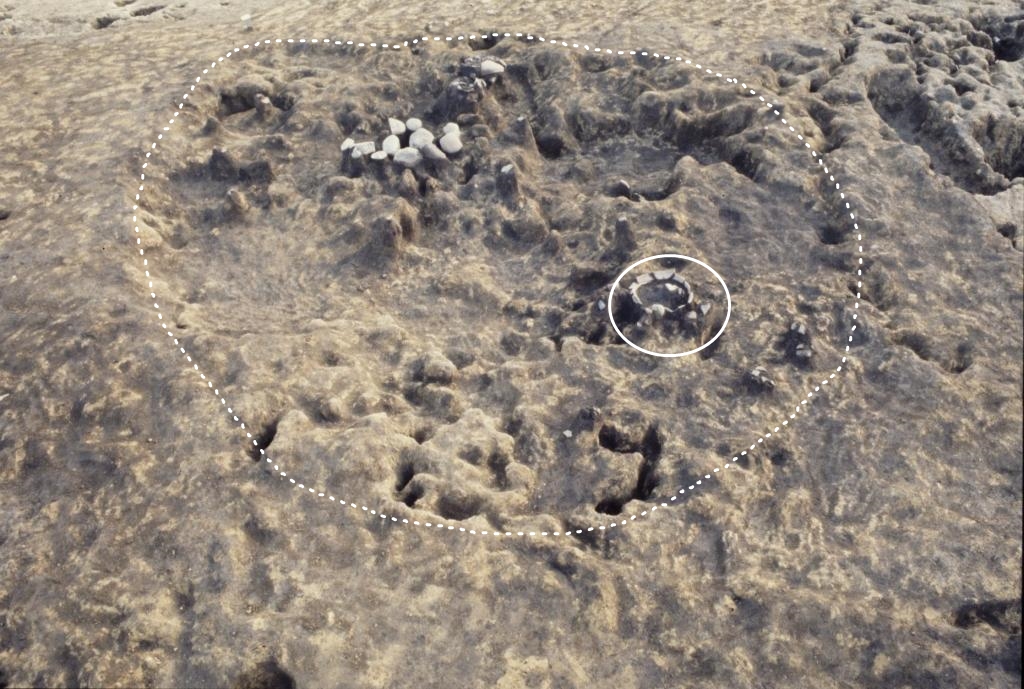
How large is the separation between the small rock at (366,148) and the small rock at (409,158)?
0.22 meters

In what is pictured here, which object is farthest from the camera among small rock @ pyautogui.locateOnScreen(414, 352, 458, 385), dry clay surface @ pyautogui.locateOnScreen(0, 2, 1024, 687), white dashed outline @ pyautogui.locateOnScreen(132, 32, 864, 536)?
small rock @ pyautogui.locateOnScreen(414, 352, 458, 385)

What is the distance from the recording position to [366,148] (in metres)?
6.03

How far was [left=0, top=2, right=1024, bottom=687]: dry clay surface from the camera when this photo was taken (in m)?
3.59

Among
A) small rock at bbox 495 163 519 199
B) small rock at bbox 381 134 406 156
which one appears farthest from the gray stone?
small rock at bbox 495 163 519 199

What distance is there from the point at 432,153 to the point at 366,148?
49cm

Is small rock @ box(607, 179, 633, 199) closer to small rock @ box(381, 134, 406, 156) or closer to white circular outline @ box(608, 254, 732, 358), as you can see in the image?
white circular outline @ box(608, 254, 732, 358)

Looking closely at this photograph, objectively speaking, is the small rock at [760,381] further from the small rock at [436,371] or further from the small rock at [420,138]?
the small rock at [420,138]

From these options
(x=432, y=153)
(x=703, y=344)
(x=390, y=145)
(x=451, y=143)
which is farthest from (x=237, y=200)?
(x=703, y=344)

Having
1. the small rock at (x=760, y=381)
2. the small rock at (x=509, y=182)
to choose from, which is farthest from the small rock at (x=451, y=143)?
the small rock at (x=760, y=381)

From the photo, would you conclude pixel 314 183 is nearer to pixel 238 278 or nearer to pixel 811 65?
pixel 238 278

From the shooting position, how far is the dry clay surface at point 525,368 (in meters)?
3.59

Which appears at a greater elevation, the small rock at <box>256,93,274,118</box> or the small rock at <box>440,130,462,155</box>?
the small rock at <box>256,93,274,118</box>

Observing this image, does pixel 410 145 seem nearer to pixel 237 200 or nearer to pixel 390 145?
pixel 390 145

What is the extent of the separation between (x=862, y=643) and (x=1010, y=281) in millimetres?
2457
